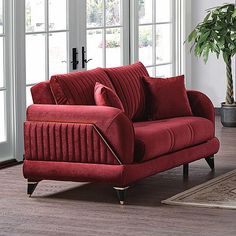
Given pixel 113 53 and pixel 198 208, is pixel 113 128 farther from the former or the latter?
pixel 113 53

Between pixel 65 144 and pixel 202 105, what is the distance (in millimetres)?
1543

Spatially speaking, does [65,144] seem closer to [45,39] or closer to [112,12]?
[45,39]

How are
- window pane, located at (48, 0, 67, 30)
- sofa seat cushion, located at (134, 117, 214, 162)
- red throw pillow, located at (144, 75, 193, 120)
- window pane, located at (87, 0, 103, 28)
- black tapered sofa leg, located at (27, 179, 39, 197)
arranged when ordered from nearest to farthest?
sofa seat cushion, located at (134, 117, 214, 162) → black tapered sofa leg, located at (27, 179, 39, 197) → red throw pillow, located at (144, 75, 193, 120) → window pane, located at (48, 0, 67, 30) → window pane, located at (87, 0, 103, 28)

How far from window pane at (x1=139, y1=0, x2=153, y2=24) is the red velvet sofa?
311 cm

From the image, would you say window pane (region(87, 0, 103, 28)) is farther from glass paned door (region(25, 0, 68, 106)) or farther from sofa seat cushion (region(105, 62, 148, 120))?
sofa seat cushion (region(105, 62, 148, 120))

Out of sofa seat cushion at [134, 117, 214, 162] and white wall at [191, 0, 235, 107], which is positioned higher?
white wall at [191, 0, 235, 107]

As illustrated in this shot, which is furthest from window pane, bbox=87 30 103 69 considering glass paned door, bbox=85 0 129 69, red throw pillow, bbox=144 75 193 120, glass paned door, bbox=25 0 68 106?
red throw pillow, bbox=144 75 193 120

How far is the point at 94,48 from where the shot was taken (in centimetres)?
831

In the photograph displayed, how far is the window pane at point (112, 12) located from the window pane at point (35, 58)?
3.92 feet

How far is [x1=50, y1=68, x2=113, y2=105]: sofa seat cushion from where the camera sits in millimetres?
5836

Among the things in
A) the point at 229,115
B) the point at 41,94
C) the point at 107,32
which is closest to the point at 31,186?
the point at 41,94

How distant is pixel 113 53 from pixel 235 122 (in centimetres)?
158

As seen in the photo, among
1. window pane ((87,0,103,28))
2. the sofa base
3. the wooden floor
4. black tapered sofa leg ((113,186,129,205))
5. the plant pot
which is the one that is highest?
window pane ((87,0,103,28))

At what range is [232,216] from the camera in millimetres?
5238
